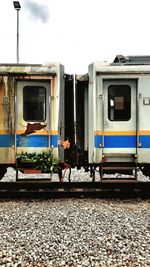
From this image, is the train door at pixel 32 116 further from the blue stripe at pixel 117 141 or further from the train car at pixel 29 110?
the blue stripe at pixel 117 141

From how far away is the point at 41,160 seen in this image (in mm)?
10609

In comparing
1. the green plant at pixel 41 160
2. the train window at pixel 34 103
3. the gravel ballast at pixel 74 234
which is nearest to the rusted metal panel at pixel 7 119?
the green plant at pixel 41 160

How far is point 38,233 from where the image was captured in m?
6.87

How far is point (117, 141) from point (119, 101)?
1.16 metres

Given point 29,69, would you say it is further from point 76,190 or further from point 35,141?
point 76,190

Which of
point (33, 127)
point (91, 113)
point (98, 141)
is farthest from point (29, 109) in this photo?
point (98, 141)

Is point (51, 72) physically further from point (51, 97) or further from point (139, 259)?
point (139, 259)

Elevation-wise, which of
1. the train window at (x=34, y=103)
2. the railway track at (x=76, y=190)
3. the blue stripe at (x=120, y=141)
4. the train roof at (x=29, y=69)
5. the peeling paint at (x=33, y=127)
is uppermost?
the train roof at (x=29, y=69)

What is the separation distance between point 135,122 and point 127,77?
4.26 ft

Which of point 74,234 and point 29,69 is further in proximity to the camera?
point 29,69

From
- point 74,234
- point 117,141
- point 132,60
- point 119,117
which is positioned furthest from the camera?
point 132,60

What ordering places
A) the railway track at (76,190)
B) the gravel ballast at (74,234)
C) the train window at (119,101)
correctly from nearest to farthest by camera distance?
the gravel ballast at (74,234), the train window at (119,101), the railway track at (76,190)

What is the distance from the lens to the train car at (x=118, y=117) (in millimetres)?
10695

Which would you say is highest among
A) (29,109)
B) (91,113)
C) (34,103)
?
(34,103)
